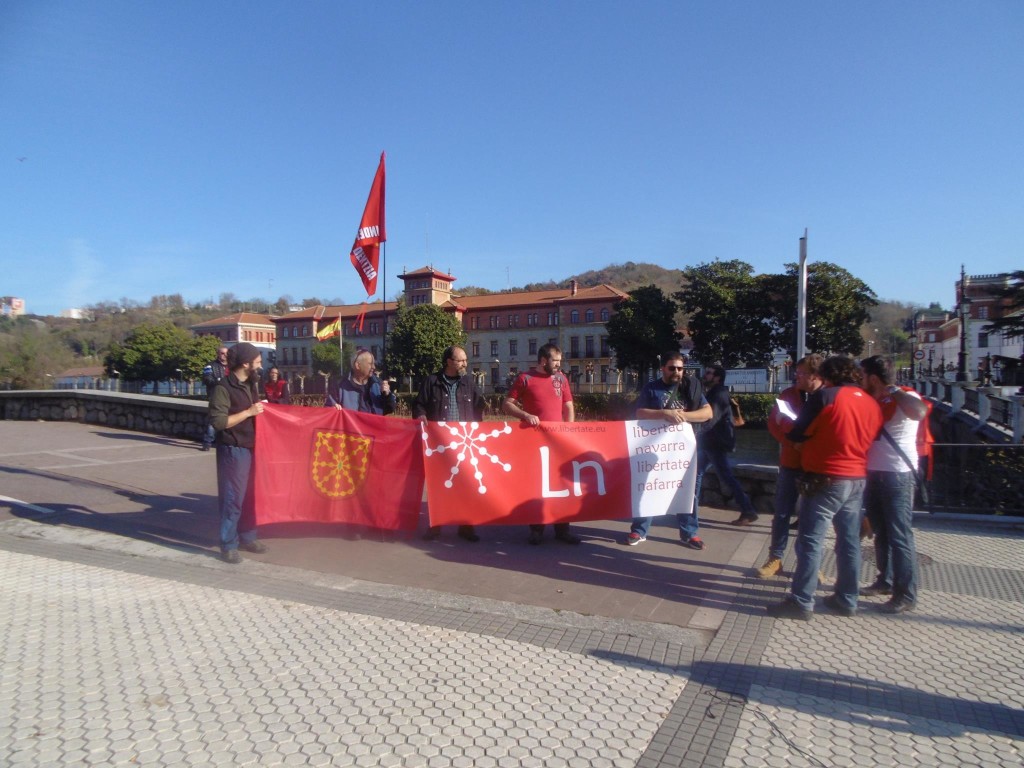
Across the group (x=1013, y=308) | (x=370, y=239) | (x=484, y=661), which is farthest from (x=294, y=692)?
(x=1013, y=308)

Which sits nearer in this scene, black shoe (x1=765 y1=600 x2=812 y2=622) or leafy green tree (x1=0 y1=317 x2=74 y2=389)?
black shoe (x1=765 y1=600 x2=812 y2=622)

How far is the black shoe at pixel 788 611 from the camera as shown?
451 cm

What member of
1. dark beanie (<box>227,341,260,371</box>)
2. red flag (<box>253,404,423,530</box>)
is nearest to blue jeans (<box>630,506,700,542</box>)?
red flag (<box>253,404,423,530</box>)

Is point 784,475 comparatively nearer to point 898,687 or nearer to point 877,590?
point 877,590

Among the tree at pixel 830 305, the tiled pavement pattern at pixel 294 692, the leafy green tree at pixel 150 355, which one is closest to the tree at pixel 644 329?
the tree at pixel 830 305

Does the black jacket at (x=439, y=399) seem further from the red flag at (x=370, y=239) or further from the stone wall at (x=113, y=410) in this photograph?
the stone wall at (x=113, y=410)

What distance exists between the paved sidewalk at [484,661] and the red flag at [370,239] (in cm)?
464

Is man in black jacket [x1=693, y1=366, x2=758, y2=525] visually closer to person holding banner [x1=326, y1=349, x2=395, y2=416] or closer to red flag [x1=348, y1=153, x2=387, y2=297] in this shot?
person holding banner [x1=326, y1=349, x2=395, y2=416]

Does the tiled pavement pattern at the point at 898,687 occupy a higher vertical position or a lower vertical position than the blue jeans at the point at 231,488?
lower

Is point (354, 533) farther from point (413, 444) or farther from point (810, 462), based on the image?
point (810, 462)

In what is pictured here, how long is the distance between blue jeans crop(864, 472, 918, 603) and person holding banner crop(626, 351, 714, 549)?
66.5 inches

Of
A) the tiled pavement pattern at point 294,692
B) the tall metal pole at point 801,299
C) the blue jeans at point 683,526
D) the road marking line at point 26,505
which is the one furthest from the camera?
the tall metal pole at point 801,299

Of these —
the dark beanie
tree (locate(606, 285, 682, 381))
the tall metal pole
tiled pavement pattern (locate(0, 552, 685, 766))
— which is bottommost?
tiled pavement pattern (locate(0, 552, 685, 766))

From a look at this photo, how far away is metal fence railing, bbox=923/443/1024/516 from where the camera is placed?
753 cm
